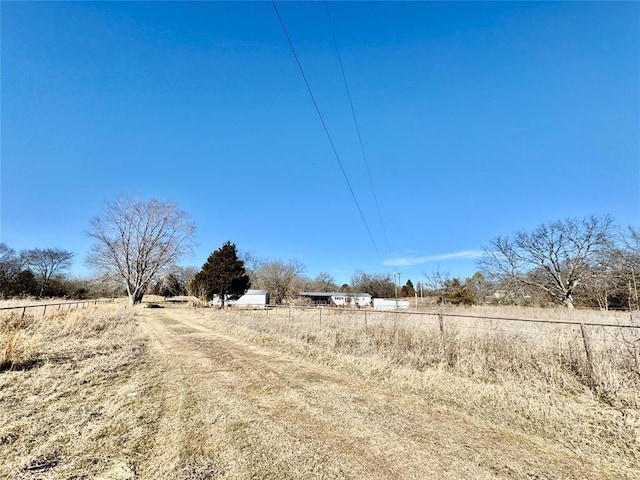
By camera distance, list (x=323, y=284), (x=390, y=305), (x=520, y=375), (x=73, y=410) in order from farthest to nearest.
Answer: (x=323, y=284) → (x=390, y=305) → (x=520, y=375) → (x=73, y=410)

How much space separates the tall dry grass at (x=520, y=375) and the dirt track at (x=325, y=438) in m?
0.50

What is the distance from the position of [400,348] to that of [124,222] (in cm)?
3616

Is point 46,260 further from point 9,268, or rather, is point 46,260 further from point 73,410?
point 73,410

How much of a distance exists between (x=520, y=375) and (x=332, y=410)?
388 centimetres

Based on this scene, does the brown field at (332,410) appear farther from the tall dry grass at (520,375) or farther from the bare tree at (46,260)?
the bare tree at (46,260)

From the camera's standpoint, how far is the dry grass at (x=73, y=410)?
2553 millimetres

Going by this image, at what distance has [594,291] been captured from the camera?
82.0 ft

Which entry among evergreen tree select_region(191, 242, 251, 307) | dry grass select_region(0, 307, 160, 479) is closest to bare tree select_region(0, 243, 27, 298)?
evergreen tree select_region(191, 242, 251, 307)

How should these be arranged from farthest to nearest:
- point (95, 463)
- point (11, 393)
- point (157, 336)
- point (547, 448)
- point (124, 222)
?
point (124, 222), point (157, 336), point (11, 393), point (547, 448), point (95, 463)

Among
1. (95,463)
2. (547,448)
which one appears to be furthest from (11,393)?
(547,448)

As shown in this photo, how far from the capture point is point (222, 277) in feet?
110

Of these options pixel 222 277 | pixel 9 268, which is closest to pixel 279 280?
pixel 222 277

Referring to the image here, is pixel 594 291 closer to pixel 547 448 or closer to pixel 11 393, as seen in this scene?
pixel 547 448

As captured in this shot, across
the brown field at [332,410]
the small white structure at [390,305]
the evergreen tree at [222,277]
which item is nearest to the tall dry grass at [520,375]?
the brown field at [332,410]
